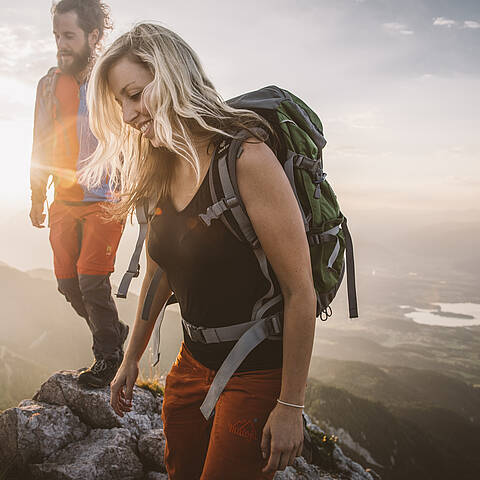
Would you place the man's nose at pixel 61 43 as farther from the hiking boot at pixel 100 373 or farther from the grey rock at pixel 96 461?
the grey rock at pixel 96 461

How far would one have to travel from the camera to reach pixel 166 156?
267 cm

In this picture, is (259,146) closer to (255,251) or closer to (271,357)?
(255,251)

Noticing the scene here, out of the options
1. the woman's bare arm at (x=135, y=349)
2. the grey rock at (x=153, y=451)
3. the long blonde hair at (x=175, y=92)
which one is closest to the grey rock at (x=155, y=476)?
the grey rock at (x=153, y=451)

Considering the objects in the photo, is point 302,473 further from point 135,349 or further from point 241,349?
point 241,349

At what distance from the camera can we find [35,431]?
16.6ft

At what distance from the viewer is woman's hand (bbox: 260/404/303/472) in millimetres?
1955

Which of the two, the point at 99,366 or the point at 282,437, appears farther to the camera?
the point at 99,366

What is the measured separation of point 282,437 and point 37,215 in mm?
4838

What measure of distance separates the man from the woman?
2657 mm

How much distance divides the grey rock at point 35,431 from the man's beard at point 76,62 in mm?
4635

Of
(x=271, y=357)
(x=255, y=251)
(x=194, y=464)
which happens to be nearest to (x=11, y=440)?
(x=194, y=464)

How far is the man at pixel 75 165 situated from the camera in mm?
4988

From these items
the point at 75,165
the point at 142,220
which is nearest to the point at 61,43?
the point at 75,165

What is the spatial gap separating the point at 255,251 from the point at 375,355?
214m
